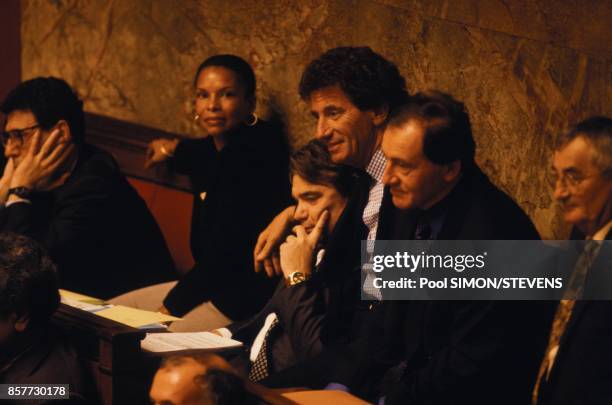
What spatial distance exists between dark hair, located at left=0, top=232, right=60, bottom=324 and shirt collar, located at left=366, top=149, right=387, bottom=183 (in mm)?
1178

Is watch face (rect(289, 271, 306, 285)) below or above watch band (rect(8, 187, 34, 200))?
below

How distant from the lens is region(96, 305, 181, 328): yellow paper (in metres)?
3.66

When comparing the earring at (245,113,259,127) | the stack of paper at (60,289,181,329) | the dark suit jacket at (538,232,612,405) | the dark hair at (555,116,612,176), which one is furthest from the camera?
the earring at (245,113,259,127)

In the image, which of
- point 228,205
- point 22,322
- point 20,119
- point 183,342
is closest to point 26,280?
point 22,322

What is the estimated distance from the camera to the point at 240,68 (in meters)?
4.78

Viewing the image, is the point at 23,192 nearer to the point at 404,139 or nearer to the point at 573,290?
the point at 404,139

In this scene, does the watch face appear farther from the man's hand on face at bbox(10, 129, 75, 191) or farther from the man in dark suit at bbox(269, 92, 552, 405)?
the man's hand on face at bbox(10, 129, 75, 191)

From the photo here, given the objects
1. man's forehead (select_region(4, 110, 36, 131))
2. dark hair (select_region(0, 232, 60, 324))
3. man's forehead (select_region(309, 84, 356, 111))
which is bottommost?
dark hair (select_region(0, 232, 60, 324))

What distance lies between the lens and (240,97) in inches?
187

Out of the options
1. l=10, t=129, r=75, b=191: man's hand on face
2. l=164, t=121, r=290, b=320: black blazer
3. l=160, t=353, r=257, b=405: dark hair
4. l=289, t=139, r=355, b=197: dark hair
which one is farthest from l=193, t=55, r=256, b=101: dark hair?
l=160, t=353, r=257, b=405: dark hair

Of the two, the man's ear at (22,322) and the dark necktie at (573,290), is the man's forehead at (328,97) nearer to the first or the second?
the dark necktie at (573,290)

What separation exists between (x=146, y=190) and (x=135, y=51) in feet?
3.01

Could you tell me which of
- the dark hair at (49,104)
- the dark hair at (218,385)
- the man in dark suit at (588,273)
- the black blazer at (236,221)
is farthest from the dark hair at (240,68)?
the dark hair at (218,385)

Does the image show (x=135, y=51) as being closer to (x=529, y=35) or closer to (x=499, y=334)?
(x=529, y=35)
